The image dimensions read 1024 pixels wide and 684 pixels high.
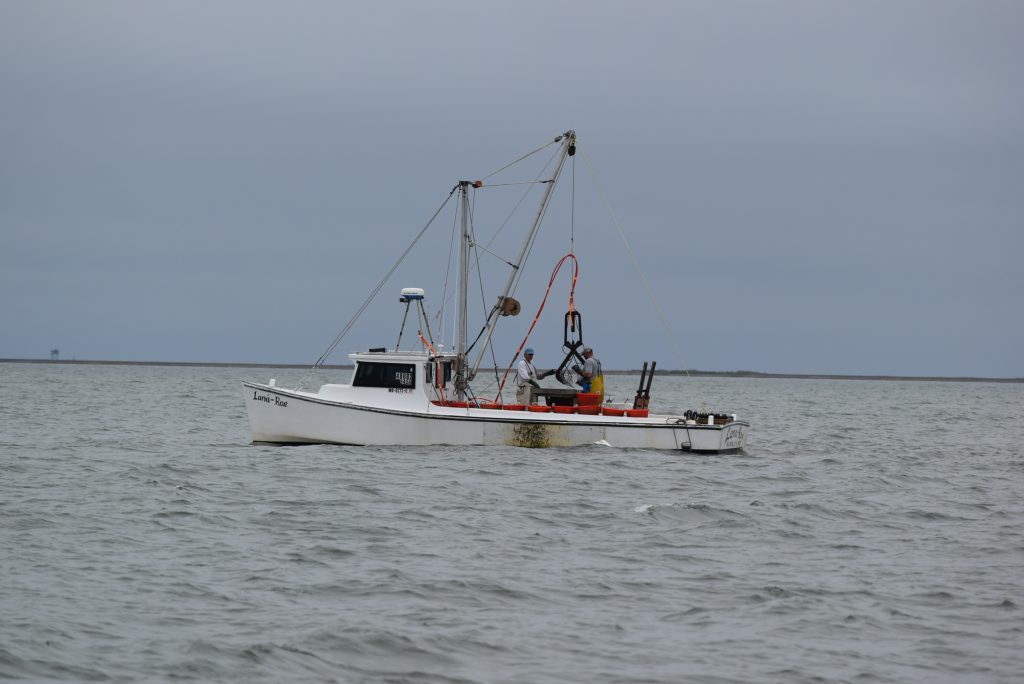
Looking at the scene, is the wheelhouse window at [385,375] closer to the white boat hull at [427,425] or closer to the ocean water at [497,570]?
the white boat hull at [427,425]

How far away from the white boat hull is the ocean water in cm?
43

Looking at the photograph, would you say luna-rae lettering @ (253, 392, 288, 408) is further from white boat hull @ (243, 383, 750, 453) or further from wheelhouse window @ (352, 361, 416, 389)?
wheelhouse window @ (352, 361, 416, 389)

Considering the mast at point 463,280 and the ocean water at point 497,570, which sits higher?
the mast at point 463,280

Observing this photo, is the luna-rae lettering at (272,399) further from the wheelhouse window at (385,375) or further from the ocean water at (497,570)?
the wheelhouse window at (385,375)

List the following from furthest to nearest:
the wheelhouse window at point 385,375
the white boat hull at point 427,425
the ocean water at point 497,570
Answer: the wheelhouse window at point 385,375, the white boat hull at point 427,425, the ocean water at point 497,570

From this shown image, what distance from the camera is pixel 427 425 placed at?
27703 mm

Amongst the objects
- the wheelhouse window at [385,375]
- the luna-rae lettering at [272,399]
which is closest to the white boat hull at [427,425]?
the luna-rae lettering at [272,399]

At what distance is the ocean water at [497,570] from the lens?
36.8 feet

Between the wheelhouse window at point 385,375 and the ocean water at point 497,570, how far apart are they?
170 cm

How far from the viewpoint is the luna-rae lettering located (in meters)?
28.0

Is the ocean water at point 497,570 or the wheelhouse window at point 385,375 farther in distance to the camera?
the wheelhouse window at point 385,375

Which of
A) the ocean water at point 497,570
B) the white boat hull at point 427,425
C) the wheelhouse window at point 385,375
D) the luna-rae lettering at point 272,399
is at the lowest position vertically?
the ocean water at point 497,570

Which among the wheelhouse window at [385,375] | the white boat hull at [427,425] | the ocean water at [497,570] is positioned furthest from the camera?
the wheelhouse window at [385,375]

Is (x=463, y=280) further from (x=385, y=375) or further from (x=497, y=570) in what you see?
(x=497, y=570)
